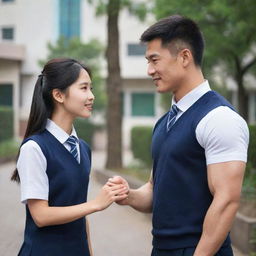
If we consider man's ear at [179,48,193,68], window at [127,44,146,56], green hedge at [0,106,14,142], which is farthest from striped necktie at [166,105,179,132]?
window at [127,44,146,56]

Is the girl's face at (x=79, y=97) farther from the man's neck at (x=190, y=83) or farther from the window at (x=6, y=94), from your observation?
the window at (x=6, y=94)

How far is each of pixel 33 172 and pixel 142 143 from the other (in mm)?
12952

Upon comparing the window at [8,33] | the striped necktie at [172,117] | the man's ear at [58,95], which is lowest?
the striped necktie at [172,117]

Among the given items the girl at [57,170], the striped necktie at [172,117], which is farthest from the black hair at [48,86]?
the striped necktie at [172,117]

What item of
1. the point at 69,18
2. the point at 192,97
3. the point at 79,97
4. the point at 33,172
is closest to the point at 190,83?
the point at 192,97

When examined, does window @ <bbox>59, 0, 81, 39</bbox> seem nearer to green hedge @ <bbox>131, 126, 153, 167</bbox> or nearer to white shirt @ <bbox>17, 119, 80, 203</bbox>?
green hedge @ <bbox>131, 126, 153, 167</bbox>

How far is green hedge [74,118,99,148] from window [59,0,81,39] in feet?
23.2

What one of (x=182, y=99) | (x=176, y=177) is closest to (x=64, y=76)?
(x=182, y=99)

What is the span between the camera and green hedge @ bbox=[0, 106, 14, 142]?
19898 mm

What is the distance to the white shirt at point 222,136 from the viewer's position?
7.23 feet

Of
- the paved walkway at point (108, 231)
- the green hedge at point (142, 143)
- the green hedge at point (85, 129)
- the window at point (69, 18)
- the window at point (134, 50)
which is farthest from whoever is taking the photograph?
the window at point (69, 18)

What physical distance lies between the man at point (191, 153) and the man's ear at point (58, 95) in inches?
20.9

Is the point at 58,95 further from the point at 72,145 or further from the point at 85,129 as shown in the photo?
the point at 85,129

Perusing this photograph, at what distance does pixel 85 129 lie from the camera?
76.0 ft
